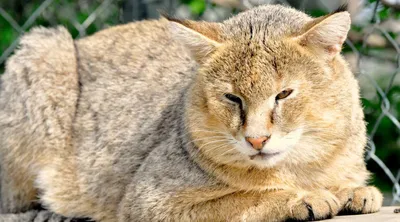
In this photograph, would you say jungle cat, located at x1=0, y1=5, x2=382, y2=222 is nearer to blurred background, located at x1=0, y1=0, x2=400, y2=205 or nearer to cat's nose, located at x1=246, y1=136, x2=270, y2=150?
cat's nose, located at x1=246, y1=136, x2=270, y2=150

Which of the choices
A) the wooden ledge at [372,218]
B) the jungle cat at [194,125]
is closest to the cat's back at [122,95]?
→ the jungle cat at [194,125]

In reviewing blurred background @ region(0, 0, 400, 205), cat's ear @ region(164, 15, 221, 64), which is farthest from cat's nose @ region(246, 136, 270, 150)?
blurred background @ region(0, 0, 400, 205)

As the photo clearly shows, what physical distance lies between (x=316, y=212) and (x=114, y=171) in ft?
4.65

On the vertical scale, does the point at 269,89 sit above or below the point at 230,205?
above

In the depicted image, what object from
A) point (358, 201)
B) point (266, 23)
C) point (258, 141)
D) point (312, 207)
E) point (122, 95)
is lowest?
point (358, 201)

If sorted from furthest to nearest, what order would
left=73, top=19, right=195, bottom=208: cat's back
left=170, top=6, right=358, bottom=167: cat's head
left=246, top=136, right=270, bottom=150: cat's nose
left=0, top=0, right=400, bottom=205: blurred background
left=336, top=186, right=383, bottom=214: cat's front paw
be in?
left=0, top=0, right=400, bottom=205: blurred background
left=73, top=19, right=195, bottom=208: cat's back
left=336, top=186, right=383, bottom=214: cat's front paw
left=170, top=6, right=358, bottom=167: cat's head
left=246, top=136, right=270, bottom=150: cat's nose

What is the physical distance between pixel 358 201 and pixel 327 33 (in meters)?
0.78

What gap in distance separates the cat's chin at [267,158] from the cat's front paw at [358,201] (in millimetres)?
387

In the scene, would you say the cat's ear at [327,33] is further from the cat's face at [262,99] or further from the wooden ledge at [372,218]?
the wooden ledge at [372,218]

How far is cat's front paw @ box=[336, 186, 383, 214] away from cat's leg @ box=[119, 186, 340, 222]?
0.08 m

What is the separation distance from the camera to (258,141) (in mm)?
3340

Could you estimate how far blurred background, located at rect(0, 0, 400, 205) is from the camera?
18.7 feet

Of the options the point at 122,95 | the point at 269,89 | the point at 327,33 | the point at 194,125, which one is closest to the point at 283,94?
the point at 269,89

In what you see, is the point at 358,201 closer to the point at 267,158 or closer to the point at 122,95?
the point at 267,158
